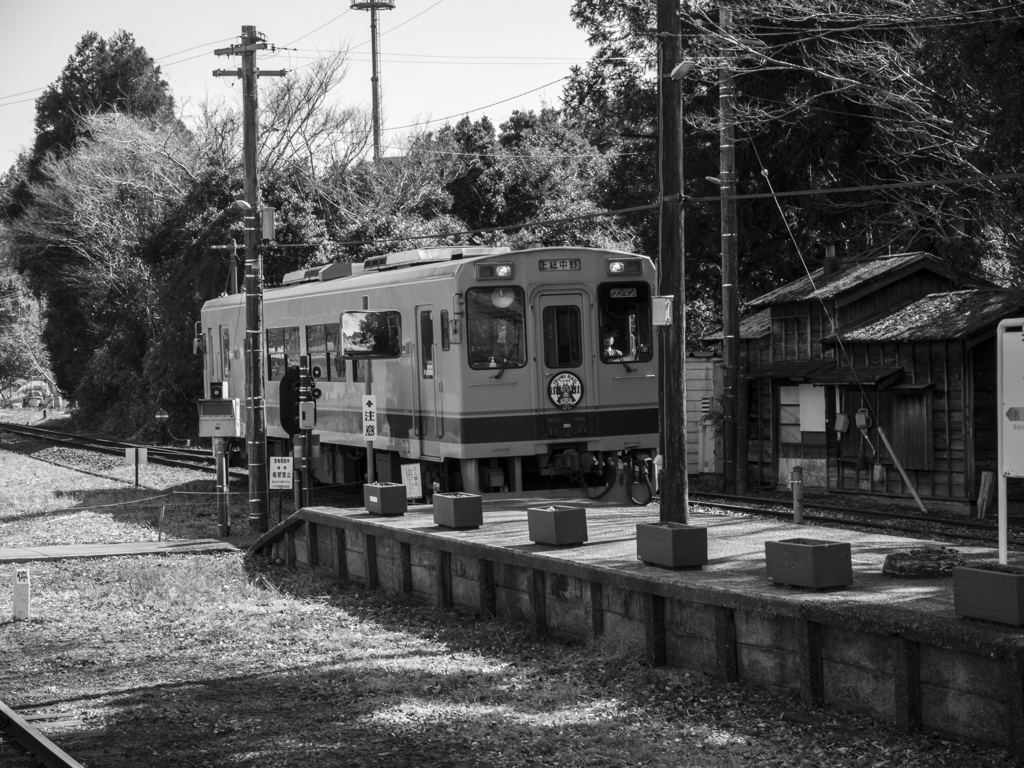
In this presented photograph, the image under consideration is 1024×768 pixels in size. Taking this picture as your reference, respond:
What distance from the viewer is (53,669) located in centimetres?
1018

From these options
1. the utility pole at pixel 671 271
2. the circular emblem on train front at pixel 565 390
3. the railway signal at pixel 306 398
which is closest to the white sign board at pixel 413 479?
the railway signal at pixel 306 398

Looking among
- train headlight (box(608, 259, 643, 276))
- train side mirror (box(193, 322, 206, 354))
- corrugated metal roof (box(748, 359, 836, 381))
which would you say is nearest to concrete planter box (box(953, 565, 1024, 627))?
train headlight (box(608, 259, 643, 276))

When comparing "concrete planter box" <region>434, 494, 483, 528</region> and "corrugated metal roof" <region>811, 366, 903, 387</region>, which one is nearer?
"concrete planter box" <region>434, 494, 483, 528</region>

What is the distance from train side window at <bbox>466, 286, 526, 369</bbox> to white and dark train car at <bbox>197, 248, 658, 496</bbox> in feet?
0.04

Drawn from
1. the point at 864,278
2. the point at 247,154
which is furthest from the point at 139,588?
the point at 864,278

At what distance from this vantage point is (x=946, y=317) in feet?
65.1

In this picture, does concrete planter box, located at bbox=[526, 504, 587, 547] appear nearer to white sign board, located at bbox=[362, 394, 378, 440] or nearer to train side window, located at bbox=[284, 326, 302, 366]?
white sign board, located at bbox=[362, 394, 378, 440]

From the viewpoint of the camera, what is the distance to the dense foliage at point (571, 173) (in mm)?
19922

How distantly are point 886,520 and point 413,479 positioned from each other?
6376 millimetres

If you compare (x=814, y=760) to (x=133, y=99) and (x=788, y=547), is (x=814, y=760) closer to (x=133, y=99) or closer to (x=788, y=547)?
(x=788, y=547)

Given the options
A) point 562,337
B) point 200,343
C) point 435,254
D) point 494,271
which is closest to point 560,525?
point 494,271

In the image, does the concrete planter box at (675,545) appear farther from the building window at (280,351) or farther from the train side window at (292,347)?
the building window at (280,351)

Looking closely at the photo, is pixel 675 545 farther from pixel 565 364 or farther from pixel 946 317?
pixel 946 317

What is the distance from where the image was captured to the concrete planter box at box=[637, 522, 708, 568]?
9719 millimetres
